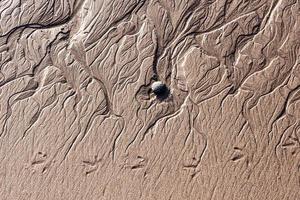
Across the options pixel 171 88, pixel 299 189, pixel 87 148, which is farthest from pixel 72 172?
pixel 299 189

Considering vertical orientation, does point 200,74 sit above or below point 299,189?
above

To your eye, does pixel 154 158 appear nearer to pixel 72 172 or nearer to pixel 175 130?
pixel 175 130

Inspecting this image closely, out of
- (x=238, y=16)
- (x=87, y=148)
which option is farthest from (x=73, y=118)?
(x=238, y=16)

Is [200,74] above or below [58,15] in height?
below

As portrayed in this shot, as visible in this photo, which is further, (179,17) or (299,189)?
(179,17)

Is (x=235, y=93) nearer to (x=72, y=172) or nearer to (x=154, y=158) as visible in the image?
(x=154, y=158)

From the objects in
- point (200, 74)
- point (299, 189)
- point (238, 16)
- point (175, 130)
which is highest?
point (238, 16)
